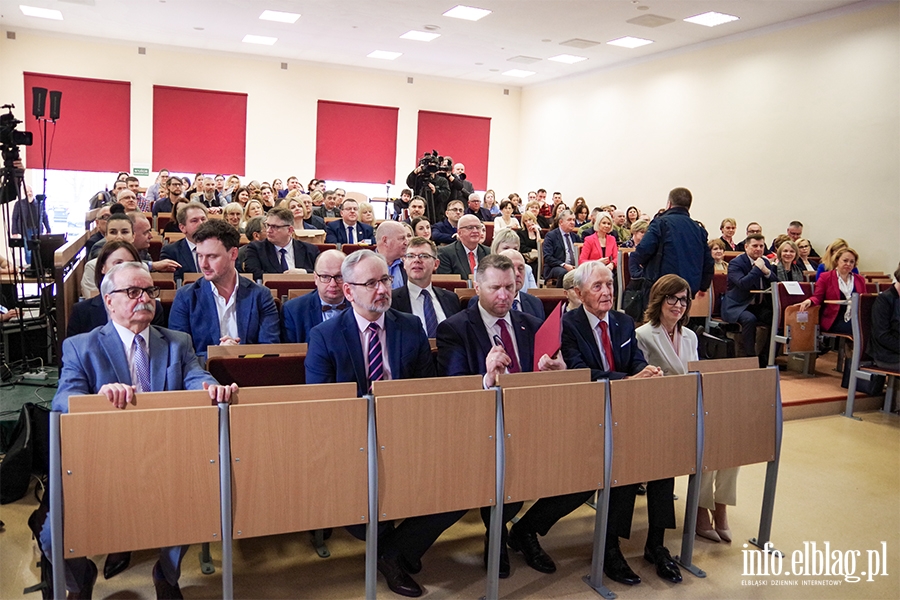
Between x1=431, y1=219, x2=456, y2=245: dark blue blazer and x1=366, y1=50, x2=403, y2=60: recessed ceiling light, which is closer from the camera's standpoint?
x1=431, y1=219, x2=456, y2=245: dark blue blazer

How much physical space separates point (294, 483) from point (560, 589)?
1.16m

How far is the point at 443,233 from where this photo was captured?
7312 millimetres

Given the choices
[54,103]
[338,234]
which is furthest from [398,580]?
[54,103]

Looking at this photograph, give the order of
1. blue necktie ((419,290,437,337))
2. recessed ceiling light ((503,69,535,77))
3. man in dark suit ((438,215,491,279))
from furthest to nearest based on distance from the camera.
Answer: recessed ceiling light ((503,69,535,77)) → man in dark suit ((438,215,491,279)) → blue necktie ((419,290,437,337))

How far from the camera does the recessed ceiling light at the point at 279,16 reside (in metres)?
10.8

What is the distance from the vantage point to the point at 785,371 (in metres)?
6.54

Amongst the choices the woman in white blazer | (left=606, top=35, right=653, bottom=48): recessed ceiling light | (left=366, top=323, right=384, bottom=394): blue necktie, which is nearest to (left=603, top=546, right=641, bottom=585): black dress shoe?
the woman in white blazer

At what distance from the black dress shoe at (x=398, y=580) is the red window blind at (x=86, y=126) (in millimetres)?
12690

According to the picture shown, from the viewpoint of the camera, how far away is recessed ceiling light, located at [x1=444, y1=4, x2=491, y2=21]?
33.0 ft

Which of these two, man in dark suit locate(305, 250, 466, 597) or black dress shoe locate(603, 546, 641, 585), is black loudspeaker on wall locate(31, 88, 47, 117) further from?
black dress shoe locate(603, 546, 641, 585)

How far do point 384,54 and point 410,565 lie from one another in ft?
40.7

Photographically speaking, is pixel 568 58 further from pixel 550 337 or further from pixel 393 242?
pixel 550 337

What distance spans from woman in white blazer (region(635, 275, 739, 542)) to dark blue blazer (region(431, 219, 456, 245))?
4066 mm

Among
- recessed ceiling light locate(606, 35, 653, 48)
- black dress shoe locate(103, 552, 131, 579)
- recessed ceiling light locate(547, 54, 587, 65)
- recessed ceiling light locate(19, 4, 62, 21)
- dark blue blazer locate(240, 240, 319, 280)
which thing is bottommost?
black dress shoe locate(103, 552, 131, 579)
